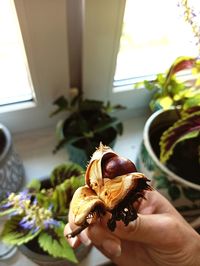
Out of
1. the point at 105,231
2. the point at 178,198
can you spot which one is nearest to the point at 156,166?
the point at 178,198

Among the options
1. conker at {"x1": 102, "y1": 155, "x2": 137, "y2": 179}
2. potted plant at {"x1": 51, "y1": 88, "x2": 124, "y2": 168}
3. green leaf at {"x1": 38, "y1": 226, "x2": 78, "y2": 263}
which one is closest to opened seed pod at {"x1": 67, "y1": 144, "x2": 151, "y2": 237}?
conker at {"x1": 102, "y1": 155, "x2": 137, "y2": 179}

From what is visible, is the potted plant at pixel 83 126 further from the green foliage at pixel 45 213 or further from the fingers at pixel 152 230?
the fingers at pixel 152 230

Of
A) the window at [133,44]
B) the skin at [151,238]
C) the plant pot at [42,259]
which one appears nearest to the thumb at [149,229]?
the skin at [151,238]

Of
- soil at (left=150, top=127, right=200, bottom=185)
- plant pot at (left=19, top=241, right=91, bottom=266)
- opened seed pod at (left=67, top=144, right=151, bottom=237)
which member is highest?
opened seed pod at (left=67, top=144, right=151, bottom=237)

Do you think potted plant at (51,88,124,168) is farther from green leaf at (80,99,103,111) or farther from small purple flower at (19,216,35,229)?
small purple flower at (19,216,35,229)

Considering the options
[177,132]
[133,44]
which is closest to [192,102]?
[177,132]

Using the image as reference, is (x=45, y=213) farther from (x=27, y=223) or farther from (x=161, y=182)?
(x=161, y=182)
